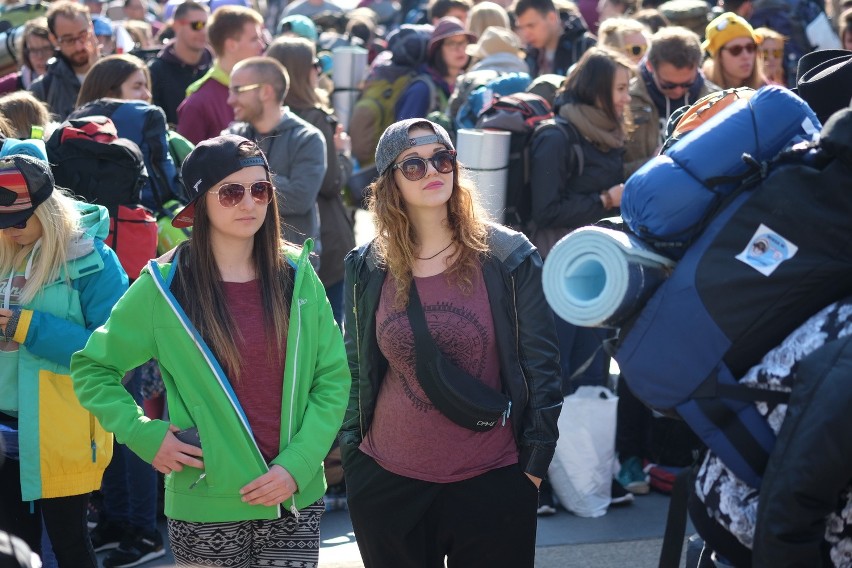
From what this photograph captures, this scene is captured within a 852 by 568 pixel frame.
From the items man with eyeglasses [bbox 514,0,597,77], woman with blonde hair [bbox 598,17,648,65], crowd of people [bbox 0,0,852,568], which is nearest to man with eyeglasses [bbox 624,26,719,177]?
woman with blonde hair [bbox 598,17,648,65]

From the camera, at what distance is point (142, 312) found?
11.4ft

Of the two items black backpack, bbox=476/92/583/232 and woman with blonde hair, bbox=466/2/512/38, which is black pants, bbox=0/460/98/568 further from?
woman with blonde hair, bbox=466/2/512/38

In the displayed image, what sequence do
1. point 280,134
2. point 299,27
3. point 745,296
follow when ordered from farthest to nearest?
1. point 299,27
2. point 280,134
3. point 745,296

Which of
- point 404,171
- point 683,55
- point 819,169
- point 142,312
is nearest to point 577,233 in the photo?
Answer: point 819,169

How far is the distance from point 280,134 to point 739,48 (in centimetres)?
314

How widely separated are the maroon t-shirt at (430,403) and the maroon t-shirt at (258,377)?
37 centimetres

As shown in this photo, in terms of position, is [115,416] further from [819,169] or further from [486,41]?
[486,41]

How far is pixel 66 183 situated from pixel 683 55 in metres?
3.54

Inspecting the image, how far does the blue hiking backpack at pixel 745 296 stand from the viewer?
8.08ft

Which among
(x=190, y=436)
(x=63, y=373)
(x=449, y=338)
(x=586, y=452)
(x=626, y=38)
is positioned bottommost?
(x=586, y=452)

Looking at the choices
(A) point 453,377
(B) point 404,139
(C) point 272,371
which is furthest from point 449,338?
(B) point 404,139

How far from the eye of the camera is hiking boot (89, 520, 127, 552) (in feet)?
17.6

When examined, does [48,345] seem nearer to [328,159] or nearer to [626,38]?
[328,159]

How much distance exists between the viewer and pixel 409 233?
148 inches
